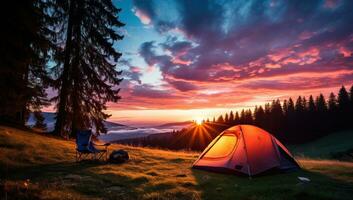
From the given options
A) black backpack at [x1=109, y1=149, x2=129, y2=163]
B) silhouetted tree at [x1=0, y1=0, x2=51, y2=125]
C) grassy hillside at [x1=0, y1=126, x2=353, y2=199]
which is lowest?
grassy hillside at [x1=0, y1=126, x2=353, y2=199]

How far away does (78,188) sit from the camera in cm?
Answer: 637

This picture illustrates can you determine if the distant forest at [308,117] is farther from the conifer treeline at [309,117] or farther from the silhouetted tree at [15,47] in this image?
the silhouetted tree at [15,47]

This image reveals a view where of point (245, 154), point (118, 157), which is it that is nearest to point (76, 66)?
point (118, 157)

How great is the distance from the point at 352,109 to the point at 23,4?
67211 mm

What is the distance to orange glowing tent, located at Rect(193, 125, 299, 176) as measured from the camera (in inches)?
363

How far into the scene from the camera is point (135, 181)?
7.74m

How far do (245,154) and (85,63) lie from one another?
12943 mm

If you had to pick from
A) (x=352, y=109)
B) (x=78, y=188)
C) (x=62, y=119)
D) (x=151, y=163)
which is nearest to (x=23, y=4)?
(x=78, y=188)

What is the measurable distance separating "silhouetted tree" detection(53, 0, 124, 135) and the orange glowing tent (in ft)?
34.5

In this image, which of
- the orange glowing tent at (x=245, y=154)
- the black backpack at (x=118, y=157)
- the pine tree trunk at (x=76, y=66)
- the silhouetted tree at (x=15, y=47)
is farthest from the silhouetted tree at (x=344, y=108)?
the silhouetted tree at (x=15, y=47)

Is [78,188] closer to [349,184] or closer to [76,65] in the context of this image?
[349,184]

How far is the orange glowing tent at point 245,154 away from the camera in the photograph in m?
9.21

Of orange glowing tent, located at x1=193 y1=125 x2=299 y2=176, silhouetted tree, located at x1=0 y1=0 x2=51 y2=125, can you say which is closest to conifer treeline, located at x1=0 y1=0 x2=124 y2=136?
silhouetted tree, located at x1=0 y1=0 x2=51 y2=125

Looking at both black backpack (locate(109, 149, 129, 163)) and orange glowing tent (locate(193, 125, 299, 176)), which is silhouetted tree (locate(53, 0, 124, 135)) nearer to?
black backpack (locate(109, 149, 129, 163))
